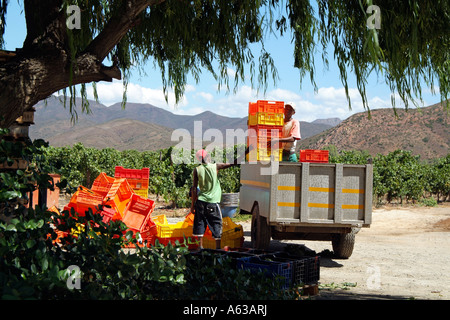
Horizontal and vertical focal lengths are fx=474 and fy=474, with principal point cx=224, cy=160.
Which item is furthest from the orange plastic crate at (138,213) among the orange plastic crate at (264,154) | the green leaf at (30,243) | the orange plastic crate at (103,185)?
the green leaf at (30,243)

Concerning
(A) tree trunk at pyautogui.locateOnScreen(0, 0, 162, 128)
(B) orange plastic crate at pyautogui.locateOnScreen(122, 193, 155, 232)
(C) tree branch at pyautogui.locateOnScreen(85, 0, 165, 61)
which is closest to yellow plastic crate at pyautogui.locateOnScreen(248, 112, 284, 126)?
(B) orange plastic crate at pyautogui.locateOnScreen(122, 193, 155, 232)

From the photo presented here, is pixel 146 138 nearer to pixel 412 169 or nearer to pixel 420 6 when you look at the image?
pixel 412 169

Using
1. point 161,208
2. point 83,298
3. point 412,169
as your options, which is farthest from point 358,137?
point 83,298

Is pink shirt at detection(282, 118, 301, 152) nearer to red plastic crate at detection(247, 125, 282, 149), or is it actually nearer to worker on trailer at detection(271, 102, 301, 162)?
worker on trailer at detection(271, 102, 301, 162)

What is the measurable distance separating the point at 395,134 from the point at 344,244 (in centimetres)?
9261

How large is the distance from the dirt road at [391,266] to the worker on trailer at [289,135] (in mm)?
2000

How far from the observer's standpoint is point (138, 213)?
29.3ft

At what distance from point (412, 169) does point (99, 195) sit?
65.3ft

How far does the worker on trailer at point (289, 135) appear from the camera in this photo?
27.2ft

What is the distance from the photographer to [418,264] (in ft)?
28.0

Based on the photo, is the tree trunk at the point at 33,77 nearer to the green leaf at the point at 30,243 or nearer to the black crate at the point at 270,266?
the green leaf at the point at 30,243

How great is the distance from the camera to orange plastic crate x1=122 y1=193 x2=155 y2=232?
28.8ft

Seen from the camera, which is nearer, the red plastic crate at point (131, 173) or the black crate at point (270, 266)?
the black crate at point (270, 266)

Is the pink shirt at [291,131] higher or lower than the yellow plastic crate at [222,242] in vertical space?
higher
